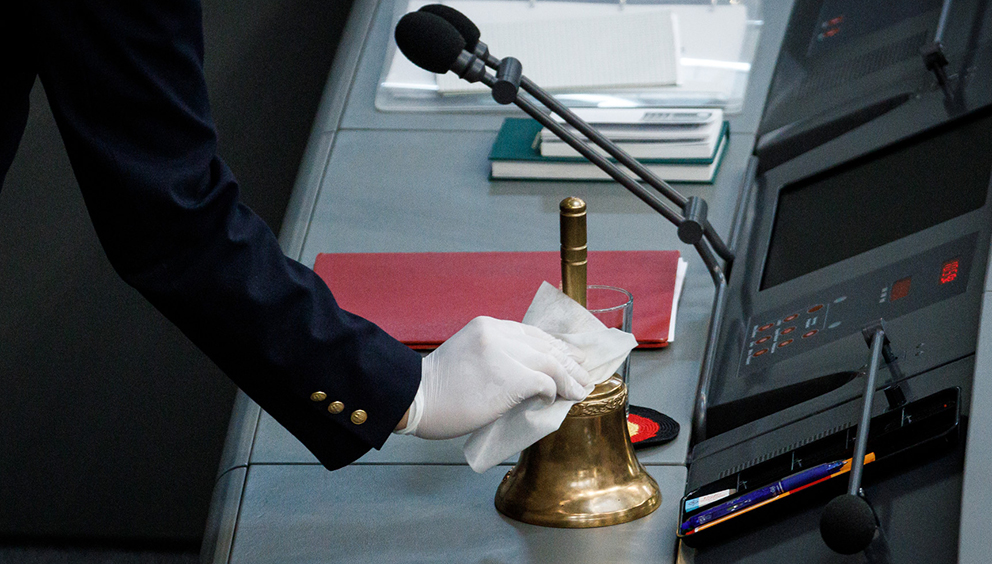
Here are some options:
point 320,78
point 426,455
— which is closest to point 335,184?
point 426,455

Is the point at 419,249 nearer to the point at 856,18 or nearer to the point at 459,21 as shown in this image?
the point at 459,21

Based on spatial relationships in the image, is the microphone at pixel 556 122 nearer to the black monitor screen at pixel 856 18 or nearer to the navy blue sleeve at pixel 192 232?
the navy blue sleeve at pixel 192 232

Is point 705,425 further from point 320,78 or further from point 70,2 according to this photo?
point 320,78

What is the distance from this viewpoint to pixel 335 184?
153 centimetres

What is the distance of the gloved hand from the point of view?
0.85 metres

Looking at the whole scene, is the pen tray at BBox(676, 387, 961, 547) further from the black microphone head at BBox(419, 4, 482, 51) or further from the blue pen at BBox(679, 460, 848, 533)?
the black microphone head at BBox(419, 4, 482, 51)

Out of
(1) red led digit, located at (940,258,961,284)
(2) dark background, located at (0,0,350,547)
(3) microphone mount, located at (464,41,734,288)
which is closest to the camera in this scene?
(1) red led digit, located at (940,258,961,284)

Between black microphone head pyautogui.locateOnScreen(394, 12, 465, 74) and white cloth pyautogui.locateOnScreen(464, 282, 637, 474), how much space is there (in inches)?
11.7

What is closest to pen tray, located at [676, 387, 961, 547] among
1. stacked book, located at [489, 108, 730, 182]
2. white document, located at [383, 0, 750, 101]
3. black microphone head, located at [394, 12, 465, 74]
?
black microphone head, located at [394, 12, 465, 74]

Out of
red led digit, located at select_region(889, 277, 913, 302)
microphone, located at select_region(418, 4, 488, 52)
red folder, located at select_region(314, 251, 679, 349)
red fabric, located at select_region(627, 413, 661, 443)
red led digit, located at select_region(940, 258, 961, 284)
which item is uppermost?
microphone, located at select_region(418, 4, 488, 52)

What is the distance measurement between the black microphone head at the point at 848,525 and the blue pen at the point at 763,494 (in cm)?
11

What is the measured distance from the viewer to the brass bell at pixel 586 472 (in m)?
0.86

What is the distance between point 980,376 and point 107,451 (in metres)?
1.76

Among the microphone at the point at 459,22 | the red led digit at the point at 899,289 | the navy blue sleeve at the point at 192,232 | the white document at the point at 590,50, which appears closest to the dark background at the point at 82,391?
the white document at the point at 590,50
